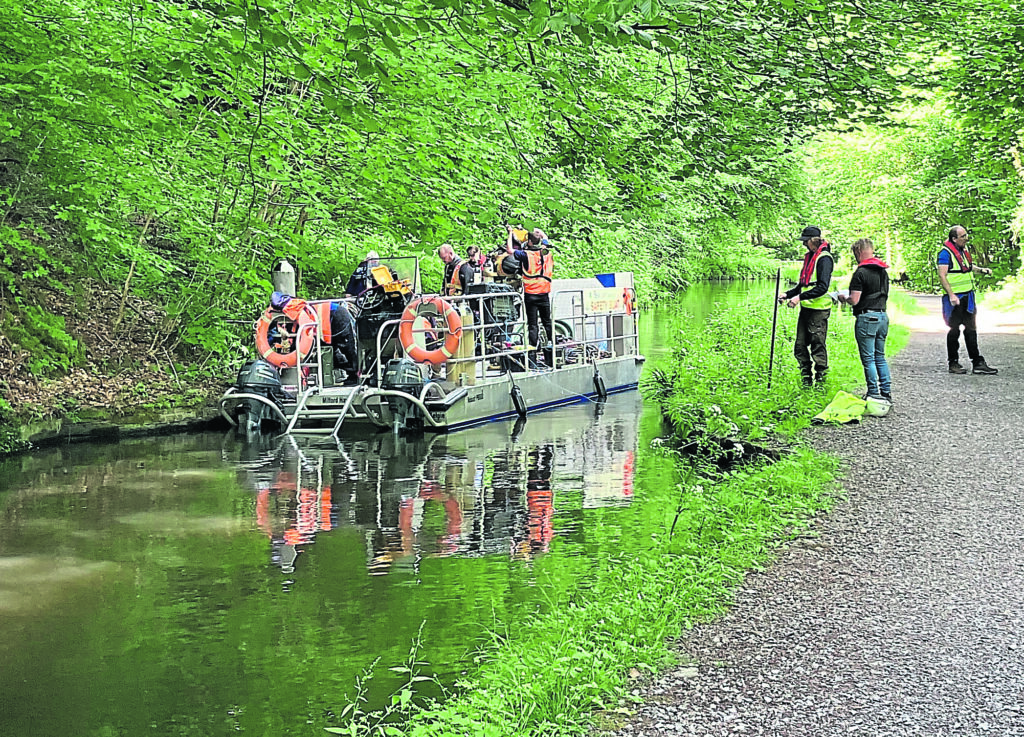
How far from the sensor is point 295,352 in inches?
691

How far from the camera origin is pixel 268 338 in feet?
57.9

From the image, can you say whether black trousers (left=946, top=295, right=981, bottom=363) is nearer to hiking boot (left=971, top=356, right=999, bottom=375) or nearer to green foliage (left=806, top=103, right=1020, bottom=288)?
hiking boot (left=971, top=356, right=999, bottom=375)

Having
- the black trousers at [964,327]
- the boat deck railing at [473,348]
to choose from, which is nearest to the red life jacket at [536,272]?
the boat deck railing at [473,348]

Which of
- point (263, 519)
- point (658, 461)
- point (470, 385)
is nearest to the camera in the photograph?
point (263, 519)

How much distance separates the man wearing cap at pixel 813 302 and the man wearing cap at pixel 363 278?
21.1 ft

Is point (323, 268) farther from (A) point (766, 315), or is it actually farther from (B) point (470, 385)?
(A) point (766, 315)

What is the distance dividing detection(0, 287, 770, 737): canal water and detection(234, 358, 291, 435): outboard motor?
128cm

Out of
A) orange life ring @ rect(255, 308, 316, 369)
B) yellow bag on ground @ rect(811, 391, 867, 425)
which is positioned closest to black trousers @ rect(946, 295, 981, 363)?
yellow bag on ground @ rect(811, 391, 867, 425)

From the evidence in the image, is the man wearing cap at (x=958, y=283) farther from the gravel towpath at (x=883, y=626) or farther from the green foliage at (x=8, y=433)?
the green foliage at (x=8, y=433)

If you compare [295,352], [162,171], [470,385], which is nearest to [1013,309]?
[470,385]

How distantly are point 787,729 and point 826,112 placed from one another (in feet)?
28.5

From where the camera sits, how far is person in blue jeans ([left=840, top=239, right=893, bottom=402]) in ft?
41.9

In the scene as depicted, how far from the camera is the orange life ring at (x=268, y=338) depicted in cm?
1744

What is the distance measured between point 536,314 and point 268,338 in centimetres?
410
